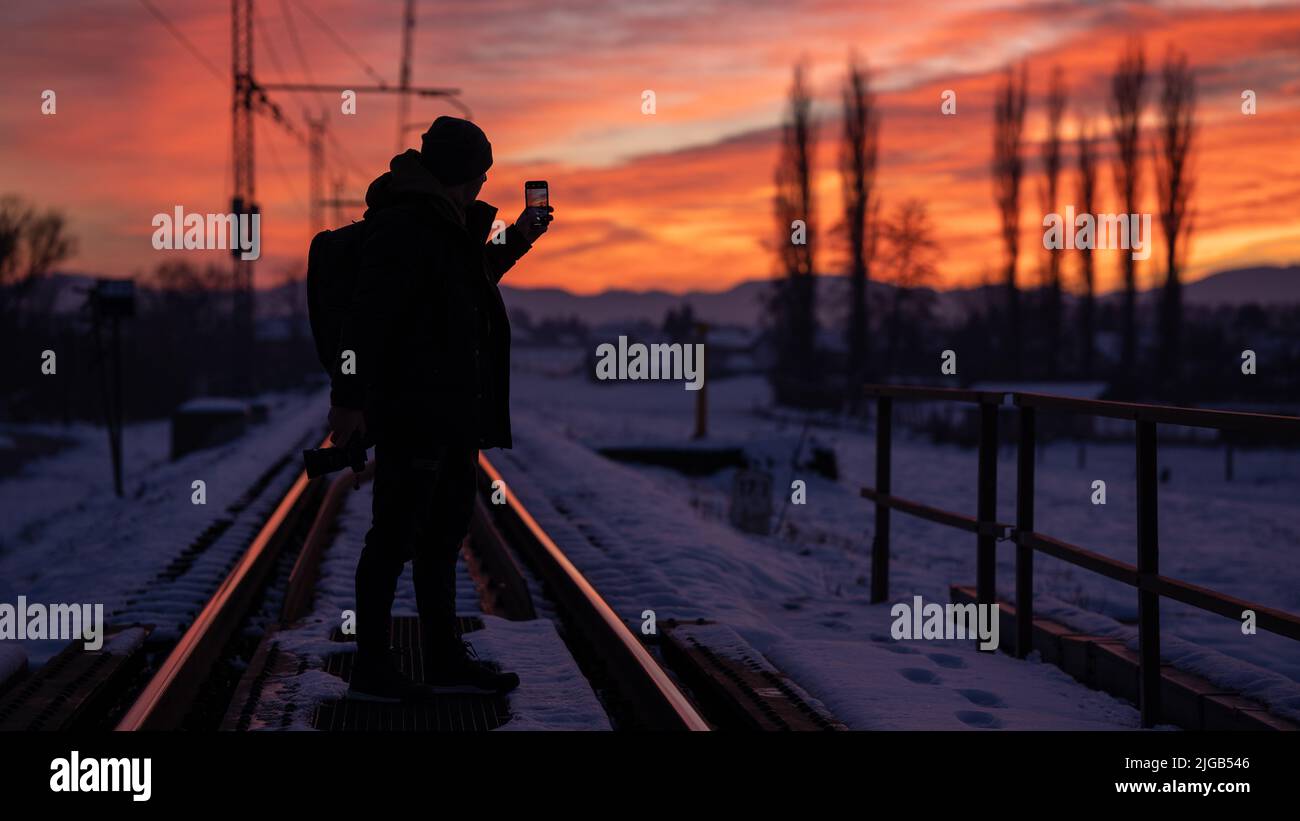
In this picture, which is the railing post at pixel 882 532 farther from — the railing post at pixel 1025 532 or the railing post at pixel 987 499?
the railing post at pixel 1025 532

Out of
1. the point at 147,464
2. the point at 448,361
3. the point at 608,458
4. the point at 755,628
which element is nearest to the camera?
the point at 448,361

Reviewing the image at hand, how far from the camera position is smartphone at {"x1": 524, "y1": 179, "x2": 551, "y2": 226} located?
15.9 feet

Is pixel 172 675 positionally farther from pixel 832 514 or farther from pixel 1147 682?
pixel 832 514

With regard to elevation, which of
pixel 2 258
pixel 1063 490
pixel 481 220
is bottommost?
pixel 1063 490

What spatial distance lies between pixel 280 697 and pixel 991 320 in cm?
6873

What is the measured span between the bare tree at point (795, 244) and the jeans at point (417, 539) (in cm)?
4734

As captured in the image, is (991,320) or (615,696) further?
(991,320)

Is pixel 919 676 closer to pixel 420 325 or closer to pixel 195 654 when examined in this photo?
pixel 420 325

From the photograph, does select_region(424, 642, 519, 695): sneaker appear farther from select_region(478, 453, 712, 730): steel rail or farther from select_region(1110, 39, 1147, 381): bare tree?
select_region(1110, 39, 1147, 381): bare tree

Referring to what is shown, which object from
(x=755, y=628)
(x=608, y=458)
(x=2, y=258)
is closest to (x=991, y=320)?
(x=2, y=258)

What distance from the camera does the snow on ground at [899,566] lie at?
559 centimetres

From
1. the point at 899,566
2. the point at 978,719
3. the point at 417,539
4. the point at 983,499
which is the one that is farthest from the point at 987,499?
the point at 899,566
